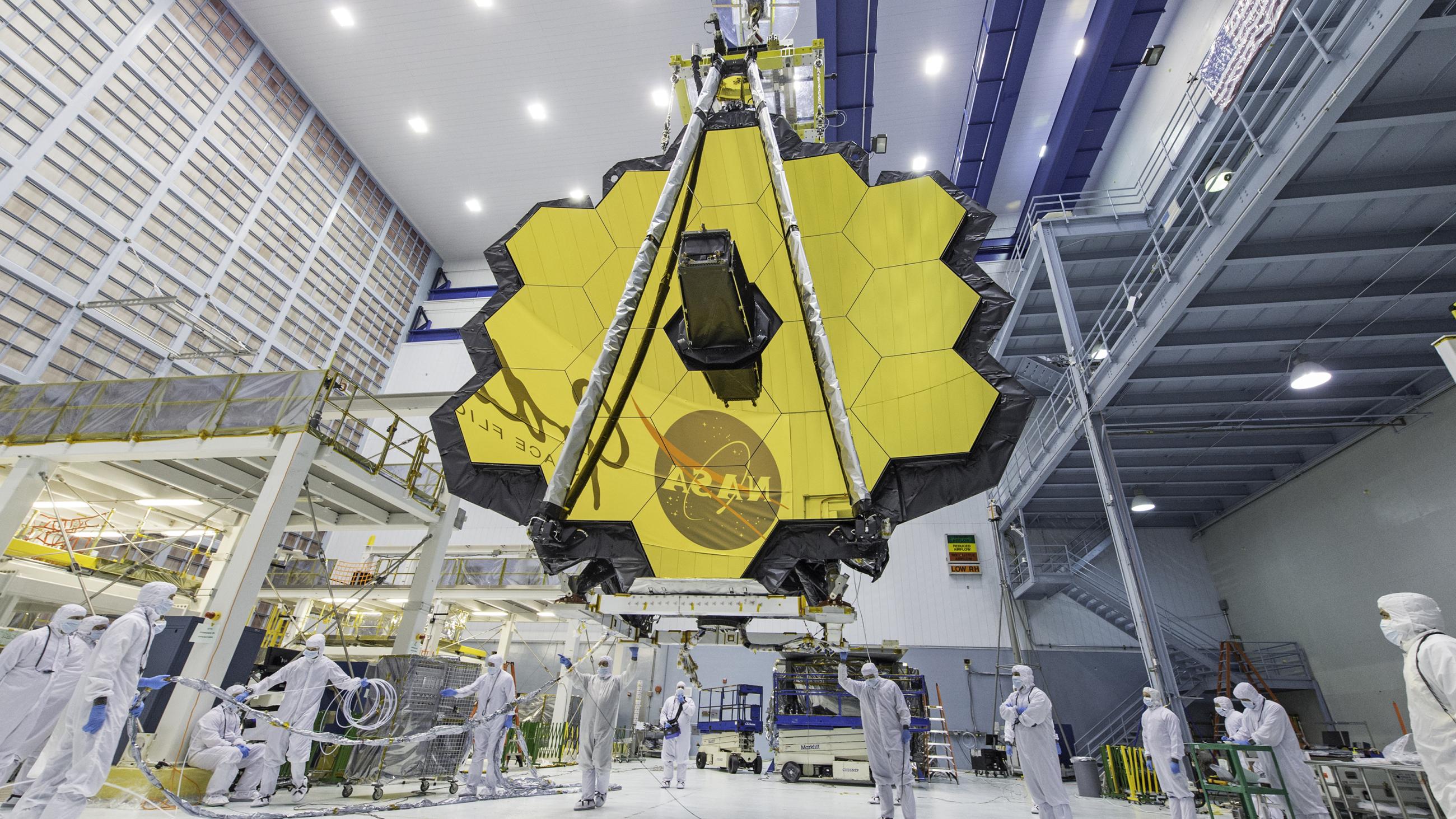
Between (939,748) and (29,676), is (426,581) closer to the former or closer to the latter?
(29,676)

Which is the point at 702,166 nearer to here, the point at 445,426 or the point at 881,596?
the point at 445,426

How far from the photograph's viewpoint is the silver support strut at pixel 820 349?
2910 millimetres

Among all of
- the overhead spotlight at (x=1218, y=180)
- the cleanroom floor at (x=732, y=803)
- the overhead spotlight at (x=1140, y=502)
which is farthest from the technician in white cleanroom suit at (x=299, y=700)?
the overhead spotlight at (x=1140, y=502)

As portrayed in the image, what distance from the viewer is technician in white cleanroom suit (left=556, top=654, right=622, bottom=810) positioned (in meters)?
6.99

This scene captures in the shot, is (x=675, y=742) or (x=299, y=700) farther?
(x=675, y=742)

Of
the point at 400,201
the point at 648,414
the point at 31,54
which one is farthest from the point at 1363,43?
the point at 400,201

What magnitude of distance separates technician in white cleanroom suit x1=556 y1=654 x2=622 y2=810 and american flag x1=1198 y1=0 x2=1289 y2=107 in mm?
12517

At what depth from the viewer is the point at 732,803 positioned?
26.5 ft

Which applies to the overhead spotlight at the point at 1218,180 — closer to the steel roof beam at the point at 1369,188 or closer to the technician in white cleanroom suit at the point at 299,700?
the steel roof beam at the point at 1369,188

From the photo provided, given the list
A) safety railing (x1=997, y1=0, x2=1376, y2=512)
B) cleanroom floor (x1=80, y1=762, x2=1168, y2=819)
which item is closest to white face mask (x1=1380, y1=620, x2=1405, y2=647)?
cleanroom floor (x1=80, y1=762, x2=1168, y2=819)

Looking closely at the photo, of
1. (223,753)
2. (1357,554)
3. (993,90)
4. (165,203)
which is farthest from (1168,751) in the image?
(165,203)

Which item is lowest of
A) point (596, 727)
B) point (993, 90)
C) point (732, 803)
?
point (732, 803)

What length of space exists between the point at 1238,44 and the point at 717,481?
11.3 metres

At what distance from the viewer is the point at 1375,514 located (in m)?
13.5
